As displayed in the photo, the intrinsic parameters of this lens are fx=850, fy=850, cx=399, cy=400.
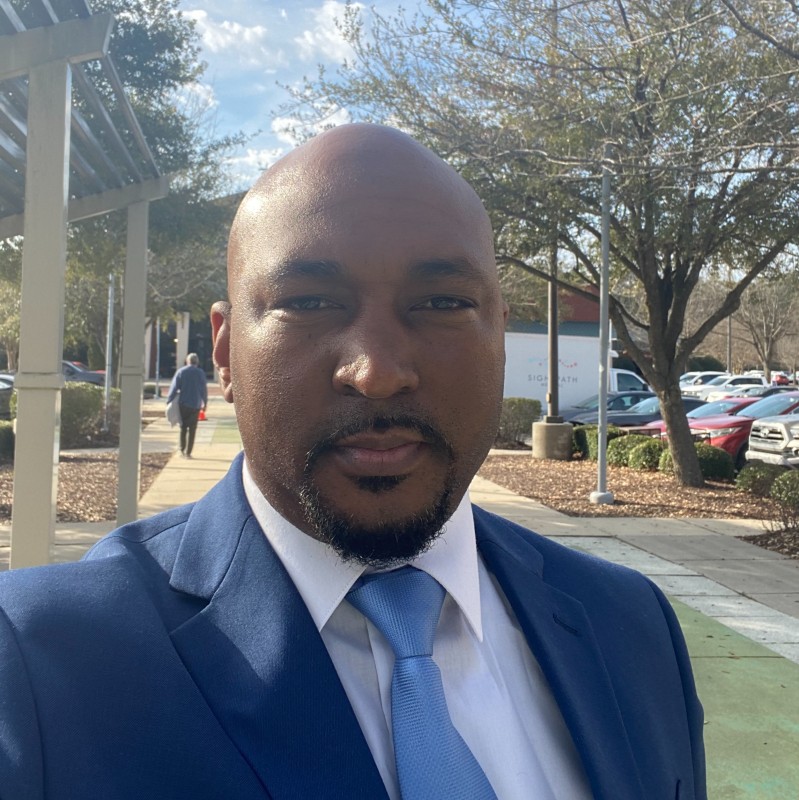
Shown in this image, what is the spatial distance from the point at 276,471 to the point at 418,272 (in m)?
0.35

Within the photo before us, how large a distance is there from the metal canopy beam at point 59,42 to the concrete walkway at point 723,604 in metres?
4.14

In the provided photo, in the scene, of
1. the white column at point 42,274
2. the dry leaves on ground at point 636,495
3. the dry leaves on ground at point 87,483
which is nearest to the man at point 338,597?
the white column at point 42,274

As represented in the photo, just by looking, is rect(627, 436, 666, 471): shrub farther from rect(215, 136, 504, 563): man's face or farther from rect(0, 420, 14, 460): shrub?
rect(215, 136, 504, 563): man's face

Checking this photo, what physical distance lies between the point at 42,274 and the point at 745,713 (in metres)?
4.20

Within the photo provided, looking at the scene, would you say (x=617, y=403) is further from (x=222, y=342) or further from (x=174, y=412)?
(x=222, y=342)

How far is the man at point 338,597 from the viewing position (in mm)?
987

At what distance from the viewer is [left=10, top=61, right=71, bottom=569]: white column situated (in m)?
4.27

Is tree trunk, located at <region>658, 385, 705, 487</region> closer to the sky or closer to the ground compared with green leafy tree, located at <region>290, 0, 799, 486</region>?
closer to the ground

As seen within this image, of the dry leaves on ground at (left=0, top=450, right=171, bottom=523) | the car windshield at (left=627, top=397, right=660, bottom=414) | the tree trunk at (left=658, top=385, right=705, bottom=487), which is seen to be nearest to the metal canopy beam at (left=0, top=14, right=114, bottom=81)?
the dry leaves on ground at (left=0, top=450, right=171, bottom=523)

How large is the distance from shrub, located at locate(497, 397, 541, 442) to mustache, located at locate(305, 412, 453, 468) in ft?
61.6

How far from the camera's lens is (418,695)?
1.11 m

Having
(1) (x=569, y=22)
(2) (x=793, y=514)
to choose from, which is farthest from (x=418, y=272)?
(1) (x=569, y=22)

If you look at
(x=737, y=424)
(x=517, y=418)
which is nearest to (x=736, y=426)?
(x=737, y=424)

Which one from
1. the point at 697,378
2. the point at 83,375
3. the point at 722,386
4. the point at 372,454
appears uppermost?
the point at 697,378
